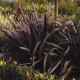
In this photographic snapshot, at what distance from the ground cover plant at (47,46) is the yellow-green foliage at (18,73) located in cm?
59

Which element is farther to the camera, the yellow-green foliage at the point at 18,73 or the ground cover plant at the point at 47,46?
the ground cover plant at the point at 47,46

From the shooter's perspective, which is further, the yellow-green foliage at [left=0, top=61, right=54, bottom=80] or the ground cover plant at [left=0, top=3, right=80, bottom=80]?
the ground cover plant at [left=0, top=3, right=80, bottom=80]

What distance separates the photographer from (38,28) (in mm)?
7430

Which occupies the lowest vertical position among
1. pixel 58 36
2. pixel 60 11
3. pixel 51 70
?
pixel 60 11

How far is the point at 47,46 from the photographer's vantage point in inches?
276

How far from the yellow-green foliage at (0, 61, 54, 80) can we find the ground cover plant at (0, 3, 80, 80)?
0.59 metres

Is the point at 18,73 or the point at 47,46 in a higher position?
the point at 47,46

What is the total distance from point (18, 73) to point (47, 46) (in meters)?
1.09

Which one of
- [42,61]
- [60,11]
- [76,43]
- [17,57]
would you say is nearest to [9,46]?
[17,57]

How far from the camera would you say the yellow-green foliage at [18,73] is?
5.68m

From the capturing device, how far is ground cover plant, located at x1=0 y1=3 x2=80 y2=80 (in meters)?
6.77

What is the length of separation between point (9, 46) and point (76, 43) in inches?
48.9

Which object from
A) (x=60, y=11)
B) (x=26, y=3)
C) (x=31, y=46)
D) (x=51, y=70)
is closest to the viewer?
(x=51, y=70)

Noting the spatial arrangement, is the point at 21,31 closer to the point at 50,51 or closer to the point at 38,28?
the point at 38,28
